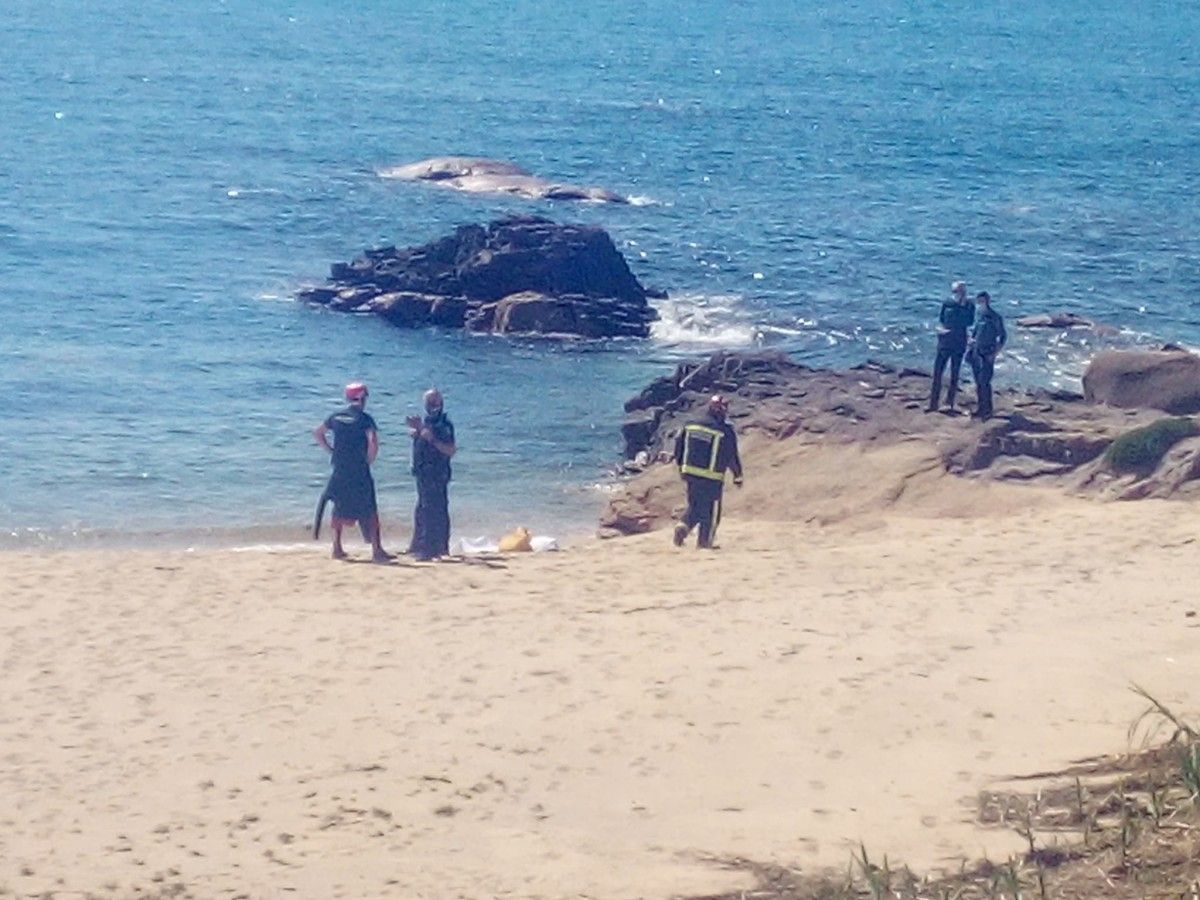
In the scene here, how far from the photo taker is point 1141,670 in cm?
1264

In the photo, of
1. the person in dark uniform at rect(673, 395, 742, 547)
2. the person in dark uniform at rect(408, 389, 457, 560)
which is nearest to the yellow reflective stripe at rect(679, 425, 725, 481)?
the person in dark uniform at rect(673, 395, 742, 547)

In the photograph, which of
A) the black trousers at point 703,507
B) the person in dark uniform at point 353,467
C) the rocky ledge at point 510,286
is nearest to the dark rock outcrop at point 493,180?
the rocky ledge at point 510,286

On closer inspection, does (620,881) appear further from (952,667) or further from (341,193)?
(341,193)

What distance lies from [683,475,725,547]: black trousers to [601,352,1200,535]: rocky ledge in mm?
2897

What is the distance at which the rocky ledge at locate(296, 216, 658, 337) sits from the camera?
35.0m

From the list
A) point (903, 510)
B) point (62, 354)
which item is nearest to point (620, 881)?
point (903, 510)

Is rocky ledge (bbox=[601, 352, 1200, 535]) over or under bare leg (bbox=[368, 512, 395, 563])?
over

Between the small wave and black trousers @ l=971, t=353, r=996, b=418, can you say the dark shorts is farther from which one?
the small wave

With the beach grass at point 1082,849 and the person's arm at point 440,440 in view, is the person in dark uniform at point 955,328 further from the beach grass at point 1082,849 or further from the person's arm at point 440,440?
the beach grass at point 1082,849

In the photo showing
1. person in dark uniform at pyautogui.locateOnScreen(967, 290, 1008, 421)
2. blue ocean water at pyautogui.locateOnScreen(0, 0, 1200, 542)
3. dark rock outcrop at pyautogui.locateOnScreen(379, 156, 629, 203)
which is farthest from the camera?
dark rock outcrop at pyautogui.locateOnScreen(379, 156, 629, 203)

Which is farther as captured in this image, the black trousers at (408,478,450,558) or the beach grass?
the black trousers at (408,478,450,558)

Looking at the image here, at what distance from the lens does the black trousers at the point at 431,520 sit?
59.2 feet

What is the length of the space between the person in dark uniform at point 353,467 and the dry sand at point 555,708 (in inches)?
25.9

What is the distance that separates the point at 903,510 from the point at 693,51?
3019 inches
